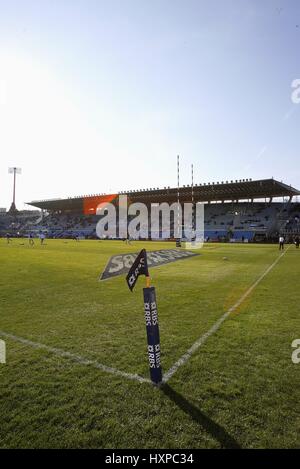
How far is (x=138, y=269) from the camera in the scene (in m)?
4.43

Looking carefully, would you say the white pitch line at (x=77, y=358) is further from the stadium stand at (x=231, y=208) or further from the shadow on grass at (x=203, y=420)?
the stadium stand at (x=231, y=208)

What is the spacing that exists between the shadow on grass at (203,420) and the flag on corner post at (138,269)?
1522mm

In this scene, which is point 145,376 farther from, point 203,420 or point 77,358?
point 77,358

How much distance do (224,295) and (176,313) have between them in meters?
2.69

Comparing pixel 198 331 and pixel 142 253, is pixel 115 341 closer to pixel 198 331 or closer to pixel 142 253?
pixel 198 331

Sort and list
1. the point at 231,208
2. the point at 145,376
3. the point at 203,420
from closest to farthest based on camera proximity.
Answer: the point at 203,420 → the point at 145,376 → the point at 231,208

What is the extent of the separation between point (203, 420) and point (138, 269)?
2139 mm

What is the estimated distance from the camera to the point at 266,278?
41.6 ft

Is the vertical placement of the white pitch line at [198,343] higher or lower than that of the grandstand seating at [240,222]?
lower

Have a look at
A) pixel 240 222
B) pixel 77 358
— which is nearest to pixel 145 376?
pixel 77 358

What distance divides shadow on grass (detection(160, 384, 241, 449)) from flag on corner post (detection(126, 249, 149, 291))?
152cm

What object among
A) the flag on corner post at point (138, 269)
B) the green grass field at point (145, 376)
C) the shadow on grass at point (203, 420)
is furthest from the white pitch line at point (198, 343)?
the flag on corner post at point (138, 269)

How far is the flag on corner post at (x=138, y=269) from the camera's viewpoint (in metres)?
4.34
